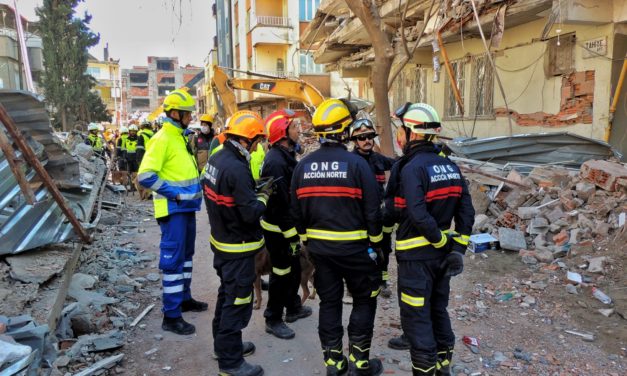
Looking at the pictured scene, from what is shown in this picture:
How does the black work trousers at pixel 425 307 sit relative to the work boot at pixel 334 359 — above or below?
above

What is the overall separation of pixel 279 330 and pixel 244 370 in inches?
30.9

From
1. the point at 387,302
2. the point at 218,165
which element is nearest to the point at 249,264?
the point at 218,165

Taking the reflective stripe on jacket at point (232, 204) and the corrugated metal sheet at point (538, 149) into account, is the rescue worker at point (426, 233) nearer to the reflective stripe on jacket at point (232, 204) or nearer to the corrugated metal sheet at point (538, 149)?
the reflective stripe on jacket at point (232, 204)

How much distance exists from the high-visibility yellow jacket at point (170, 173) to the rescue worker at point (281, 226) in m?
0.74

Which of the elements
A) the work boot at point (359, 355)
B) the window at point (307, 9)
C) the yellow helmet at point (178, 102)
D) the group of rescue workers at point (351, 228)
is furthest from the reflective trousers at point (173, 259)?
the window at point (307, 9)

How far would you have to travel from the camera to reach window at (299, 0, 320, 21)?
29972 mm

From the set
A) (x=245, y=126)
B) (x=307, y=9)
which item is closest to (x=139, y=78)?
(x=307, y=9)

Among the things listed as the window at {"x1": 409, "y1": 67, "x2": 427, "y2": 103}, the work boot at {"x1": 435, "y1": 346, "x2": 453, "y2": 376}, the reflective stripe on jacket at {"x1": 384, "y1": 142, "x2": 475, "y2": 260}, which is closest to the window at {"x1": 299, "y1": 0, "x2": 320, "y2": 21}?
the window at {"x1": 409, "y1": 67, "x2": 427, "y2": 103}

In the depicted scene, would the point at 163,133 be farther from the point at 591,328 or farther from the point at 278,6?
the point at 278,6

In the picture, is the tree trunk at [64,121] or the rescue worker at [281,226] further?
the tree trunk at [64,121]

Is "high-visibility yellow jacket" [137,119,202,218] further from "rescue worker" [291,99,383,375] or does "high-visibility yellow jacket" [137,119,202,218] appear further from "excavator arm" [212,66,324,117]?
"excavator arm" [212,66,324,117]

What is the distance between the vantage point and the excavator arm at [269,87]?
36.6 feet

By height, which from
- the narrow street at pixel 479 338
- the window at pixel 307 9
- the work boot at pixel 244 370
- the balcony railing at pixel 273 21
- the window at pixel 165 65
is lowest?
the narrow street at pixel 479 338

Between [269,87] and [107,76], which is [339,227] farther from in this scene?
[107,76]
